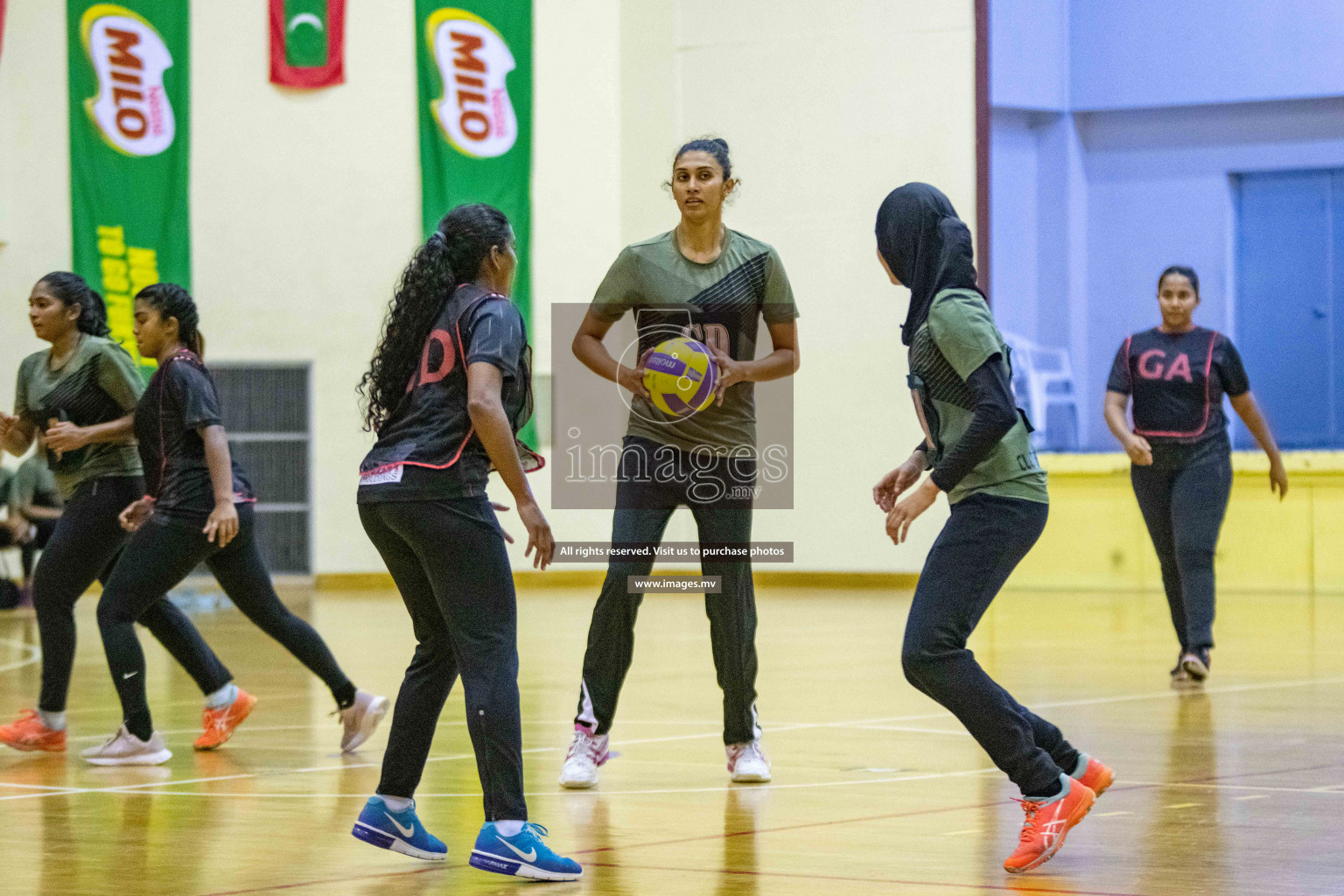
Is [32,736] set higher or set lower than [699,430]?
lower

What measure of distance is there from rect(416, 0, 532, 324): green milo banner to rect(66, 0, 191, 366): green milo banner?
2.43 metres

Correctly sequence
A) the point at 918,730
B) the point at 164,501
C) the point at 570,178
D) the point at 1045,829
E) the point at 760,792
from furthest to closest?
the point at 570,178 → the point at 918,730 → the point at 164,501 → the point at 760,792 → the point at 1045,829

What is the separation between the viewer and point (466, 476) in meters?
4.06

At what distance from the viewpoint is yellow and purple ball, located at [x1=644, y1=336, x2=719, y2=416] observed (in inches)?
213

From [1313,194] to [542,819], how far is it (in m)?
15.2

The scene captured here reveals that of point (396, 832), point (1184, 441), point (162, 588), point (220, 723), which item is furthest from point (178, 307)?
point (1184, 441)

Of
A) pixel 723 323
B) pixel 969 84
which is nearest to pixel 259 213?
pixel 969 84

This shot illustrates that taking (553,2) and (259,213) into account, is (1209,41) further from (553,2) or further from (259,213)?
(259,213)

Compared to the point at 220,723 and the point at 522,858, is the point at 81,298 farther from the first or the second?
the point at 522,858

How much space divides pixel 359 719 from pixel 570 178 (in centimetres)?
1197

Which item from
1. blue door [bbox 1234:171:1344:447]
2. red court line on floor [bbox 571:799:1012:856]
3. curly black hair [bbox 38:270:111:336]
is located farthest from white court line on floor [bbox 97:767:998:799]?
blue door [bbox 1234:171:1344:447]

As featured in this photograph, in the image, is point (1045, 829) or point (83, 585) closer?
point (1045, 829)

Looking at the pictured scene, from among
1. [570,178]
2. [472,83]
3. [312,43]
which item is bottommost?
[570,178]

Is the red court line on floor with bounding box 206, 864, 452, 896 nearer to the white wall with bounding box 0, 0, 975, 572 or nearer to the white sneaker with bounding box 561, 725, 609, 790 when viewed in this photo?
the white sneaker with bounding box 561, 725, 609, 790
